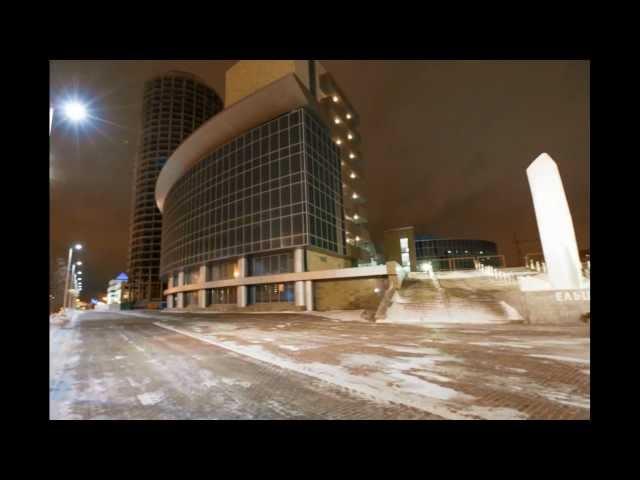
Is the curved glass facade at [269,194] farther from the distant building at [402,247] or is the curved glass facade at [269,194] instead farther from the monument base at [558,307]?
the monument base at [558,307]

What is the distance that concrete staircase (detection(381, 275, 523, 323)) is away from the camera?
646 inches

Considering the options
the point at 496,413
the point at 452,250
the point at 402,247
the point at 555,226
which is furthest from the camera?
the point at 452,250

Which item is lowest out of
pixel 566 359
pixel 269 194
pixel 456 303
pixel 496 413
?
pixel 456 303

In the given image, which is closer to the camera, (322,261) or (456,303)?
(456,303)

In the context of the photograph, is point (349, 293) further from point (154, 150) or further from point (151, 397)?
point (154, 150)

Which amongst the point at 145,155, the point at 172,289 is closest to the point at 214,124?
the point at 172,289

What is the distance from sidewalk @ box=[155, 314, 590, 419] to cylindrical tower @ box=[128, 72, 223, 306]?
10525 cm

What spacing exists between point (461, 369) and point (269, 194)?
34918 millimetres

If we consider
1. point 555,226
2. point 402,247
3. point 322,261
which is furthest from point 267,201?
point 555,226

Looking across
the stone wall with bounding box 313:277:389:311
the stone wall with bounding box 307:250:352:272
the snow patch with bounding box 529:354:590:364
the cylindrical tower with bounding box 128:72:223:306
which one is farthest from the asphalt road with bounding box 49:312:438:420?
the cylindrical tower with bounding box 128:72:223:306

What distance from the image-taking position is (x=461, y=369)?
21.2ft

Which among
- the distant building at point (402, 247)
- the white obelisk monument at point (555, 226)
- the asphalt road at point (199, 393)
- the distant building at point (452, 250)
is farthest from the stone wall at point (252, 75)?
the distant building at point (452, 250)
